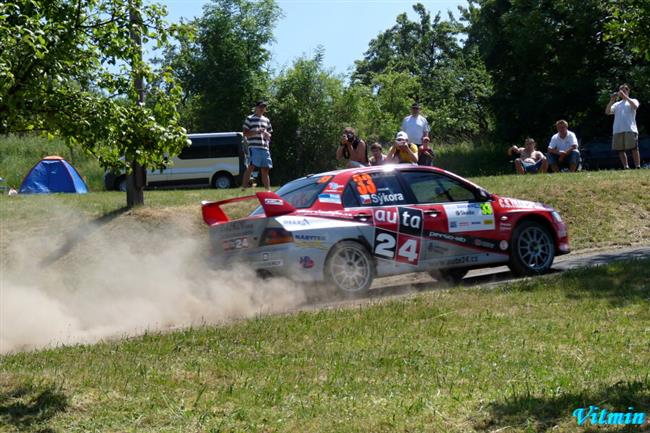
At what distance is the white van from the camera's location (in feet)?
113

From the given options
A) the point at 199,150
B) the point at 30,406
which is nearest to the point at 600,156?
the point at 199,150

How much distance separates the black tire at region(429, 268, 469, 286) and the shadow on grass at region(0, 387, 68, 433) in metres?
6.72

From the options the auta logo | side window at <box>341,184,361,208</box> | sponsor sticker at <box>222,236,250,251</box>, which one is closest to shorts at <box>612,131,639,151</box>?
the auta logo

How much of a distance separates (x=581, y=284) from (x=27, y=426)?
6.31 m

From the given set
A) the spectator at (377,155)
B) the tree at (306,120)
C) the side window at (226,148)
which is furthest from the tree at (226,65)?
the spectator at (377,155)

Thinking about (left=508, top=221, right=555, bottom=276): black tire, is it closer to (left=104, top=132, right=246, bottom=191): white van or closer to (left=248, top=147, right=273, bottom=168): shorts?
(left=248, top=147, right=273, bottom=168): shorts

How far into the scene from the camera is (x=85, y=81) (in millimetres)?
8164

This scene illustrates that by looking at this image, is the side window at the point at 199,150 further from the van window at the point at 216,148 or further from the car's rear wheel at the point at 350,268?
the car's rear wheel at the point at 350,268

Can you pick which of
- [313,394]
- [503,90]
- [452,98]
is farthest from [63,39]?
[452,98]

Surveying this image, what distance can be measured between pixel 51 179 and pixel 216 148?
7003 millimetres

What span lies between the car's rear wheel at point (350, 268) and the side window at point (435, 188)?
3.92 ft

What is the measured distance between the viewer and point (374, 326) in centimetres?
822

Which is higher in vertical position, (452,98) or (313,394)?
(452,98)

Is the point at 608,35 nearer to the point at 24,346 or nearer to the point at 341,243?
the point at 341,243
